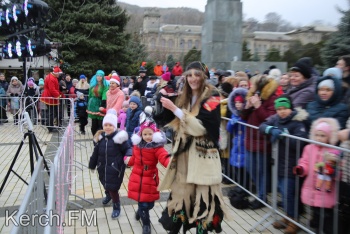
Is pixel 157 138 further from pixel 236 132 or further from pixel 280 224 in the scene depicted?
pixel 280 224

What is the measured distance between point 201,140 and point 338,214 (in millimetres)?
1667

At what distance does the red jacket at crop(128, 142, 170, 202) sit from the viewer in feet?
13.9

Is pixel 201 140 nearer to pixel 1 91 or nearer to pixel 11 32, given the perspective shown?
pixel 11 32

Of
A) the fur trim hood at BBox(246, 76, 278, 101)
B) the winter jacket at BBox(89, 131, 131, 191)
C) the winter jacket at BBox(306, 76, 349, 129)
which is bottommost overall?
the winter jacket at BBox(89, 131, 131, 191)

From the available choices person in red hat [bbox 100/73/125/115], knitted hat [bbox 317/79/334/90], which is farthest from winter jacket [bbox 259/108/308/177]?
person in red hat [bbox 100/73/125/115]

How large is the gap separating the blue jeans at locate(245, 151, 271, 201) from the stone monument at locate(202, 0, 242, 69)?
7765mm

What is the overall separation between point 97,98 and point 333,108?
623 centimetres

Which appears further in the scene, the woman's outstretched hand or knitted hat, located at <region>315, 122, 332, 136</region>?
knitted hat, located at <region>315, 122, 332, 136</region>

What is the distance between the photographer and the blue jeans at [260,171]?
16.1 feet

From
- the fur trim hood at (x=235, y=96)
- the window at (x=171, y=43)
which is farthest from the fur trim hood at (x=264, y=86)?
the window at (x=171, y=43)

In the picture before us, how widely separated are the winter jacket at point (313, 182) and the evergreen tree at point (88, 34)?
69.6 ft

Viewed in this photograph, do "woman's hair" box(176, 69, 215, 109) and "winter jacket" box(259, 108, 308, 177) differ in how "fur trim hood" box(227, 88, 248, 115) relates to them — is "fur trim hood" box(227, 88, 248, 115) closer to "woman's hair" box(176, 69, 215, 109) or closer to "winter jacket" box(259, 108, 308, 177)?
"winter jacket" box(259, 108, 308, 177)

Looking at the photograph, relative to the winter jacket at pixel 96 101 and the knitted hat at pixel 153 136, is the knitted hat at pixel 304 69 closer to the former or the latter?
the knitted hat at pixel 153 136

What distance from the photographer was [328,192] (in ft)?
12.1
